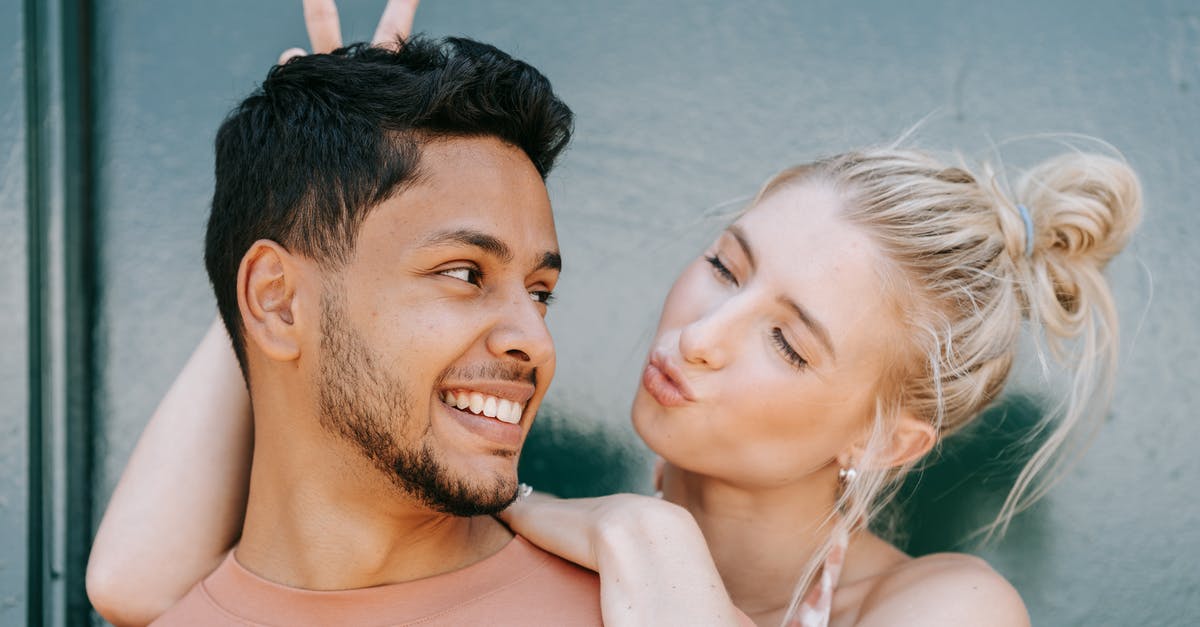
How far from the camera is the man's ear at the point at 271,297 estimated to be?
4.27ft

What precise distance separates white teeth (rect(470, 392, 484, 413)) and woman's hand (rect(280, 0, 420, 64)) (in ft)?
2.06

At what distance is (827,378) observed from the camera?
59.8 inches

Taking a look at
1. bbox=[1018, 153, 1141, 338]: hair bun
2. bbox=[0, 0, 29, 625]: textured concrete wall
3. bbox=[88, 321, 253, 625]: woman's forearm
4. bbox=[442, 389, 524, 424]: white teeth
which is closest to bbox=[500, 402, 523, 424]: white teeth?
bbox=[442, 389, 524, 424]: white teeth

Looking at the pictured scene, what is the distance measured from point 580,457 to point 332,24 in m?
0.91

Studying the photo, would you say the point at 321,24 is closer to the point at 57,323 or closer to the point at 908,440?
the point at 57,323

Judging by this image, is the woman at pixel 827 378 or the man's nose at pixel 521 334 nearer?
the man's nose at pixel 521 334

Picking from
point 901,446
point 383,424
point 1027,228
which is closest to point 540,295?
point 383,424

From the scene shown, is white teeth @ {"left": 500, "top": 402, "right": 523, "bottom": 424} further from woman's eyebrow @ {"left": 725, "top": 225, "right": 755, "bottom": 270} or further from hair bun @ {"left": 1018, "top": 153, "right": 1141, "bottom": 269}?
hair bun @ {"left": 1018, "top": 153, "right": 1141, "bottom": 269}

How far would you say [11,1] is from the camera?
1.81 meters

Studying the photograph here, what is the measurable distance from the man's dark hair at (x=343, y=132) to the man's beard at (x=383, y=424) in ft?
0.36

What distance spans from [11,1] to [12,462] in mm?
817

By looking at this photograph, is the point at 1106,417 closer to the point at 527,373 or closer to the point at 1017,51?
the point at 1017,51

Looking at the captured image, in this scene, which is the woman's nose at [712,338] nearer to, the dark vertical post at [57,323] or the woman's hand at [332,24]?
the woman's hand at [332,24]

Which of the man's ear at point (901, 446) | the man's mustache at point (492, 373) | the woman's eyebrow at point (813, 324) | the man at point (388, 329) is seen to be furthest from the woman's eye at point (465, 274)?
the man's ear at point (901, 446)
